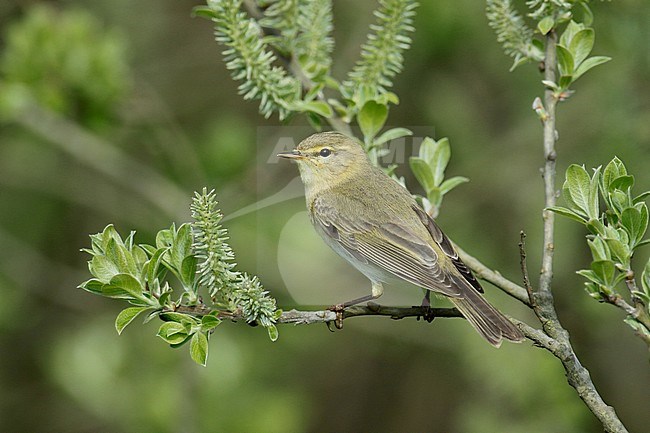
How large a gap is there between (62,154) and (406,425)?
393cm

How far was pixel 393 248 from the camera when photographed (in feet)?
13.4

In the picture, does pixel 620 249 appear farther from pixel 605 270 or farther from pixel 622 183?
pixel 622 183

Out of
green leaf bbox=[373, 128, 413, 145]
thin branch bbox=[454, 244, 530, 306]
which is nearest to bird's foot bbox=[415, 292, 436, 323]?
thin branch bbox=[454, 244, 530, 306]

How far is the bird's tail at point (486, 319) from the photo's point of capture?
121 inches

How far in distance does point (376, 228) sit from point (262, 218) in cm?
230

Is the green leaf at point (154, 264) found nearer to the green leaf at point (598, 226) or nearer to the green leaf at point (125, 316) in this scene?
the green leaf at point (125, 316)

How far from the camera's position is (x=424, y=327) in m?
7.01

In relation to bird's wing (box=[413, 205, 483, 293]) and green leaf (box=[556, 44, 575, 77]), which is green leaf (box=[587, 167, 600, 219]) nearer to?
green leaf (box=[556, 44, 575, 77])

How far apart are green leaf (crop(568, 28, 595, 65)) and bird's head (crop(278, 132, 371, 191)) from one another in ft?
4.89

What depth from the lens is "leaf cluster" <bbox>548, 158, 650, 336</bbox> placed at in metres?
2.52

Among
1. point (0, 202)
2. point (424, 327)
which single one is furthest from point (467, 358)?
point (0, 202)

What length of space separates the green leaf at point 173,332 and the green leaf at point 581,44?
1807 millimetres

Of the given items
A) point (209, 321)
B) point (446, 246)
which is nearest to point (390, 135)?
point (446, 246)

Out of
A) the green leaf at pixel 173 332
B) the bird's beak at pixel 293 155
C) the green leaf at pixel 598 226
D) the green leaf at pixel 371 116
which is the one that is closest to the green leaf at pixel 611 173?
the green leaf at pixel 598 226
